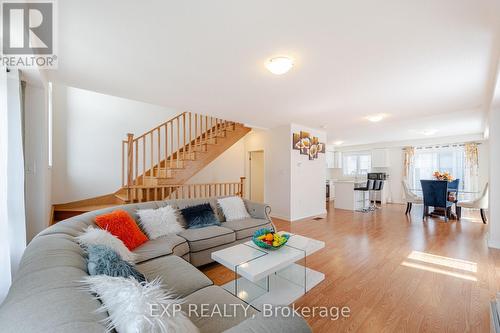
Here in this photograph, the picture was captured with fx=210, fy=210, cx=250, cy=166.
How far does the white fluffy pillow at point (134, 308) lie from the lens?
74cm

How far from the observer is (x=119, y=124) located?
4.88 m

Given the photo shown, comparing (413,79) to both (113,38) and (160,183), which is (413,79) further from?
(160,183)

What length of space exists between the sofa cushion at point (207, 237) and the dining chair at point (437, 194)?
5321mm

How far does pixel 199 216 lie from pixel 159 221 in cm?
55

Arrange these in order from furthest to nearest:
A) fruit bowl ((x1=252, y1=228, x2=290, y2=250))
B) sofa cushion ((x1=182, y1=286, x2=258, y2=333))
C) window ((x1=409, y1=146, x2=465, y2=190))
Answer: window ((x1=409, y1=146, x2=465, y2=190)) → fruit bowl ((x1=252, y1=228, x2=290, y2=250)) → sofa cushion ((x1=182, y1=286, x2=258, y2=333))

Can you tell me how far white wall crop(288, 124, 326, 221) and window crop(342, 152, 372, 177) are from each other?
3.79 metres

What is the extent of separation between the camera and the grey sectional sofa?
68cm

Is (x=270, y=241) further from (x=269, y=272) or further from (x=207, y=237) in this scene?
(x=207, y=237)

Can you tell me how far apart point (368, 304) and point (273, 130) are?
4.33 m

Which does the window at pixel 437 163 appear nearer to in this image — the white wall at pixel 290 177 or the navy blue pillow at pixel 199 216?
the white wall at pixel 290 177

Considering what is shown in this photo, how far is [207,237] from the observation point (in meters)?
2.58

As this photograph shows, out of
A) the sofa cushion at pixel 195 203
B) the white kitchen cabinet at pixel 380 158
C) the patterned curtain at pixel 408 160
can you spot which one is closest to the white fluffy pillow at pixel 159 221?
the sofa cushion at pixel 195 203

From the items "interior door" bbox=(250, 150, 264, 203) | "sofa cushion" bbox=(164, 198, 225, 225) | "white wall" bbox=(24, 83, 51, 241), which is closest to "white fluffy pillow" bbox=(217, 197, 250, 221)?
"sofa cushion" bbox=(164, 198, 225, 225)

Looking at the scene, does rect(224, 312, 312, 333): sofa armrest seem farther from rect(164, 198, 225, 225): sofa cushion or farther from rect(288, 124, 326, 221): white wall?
rect(288, 124, 326, 221): white wall
